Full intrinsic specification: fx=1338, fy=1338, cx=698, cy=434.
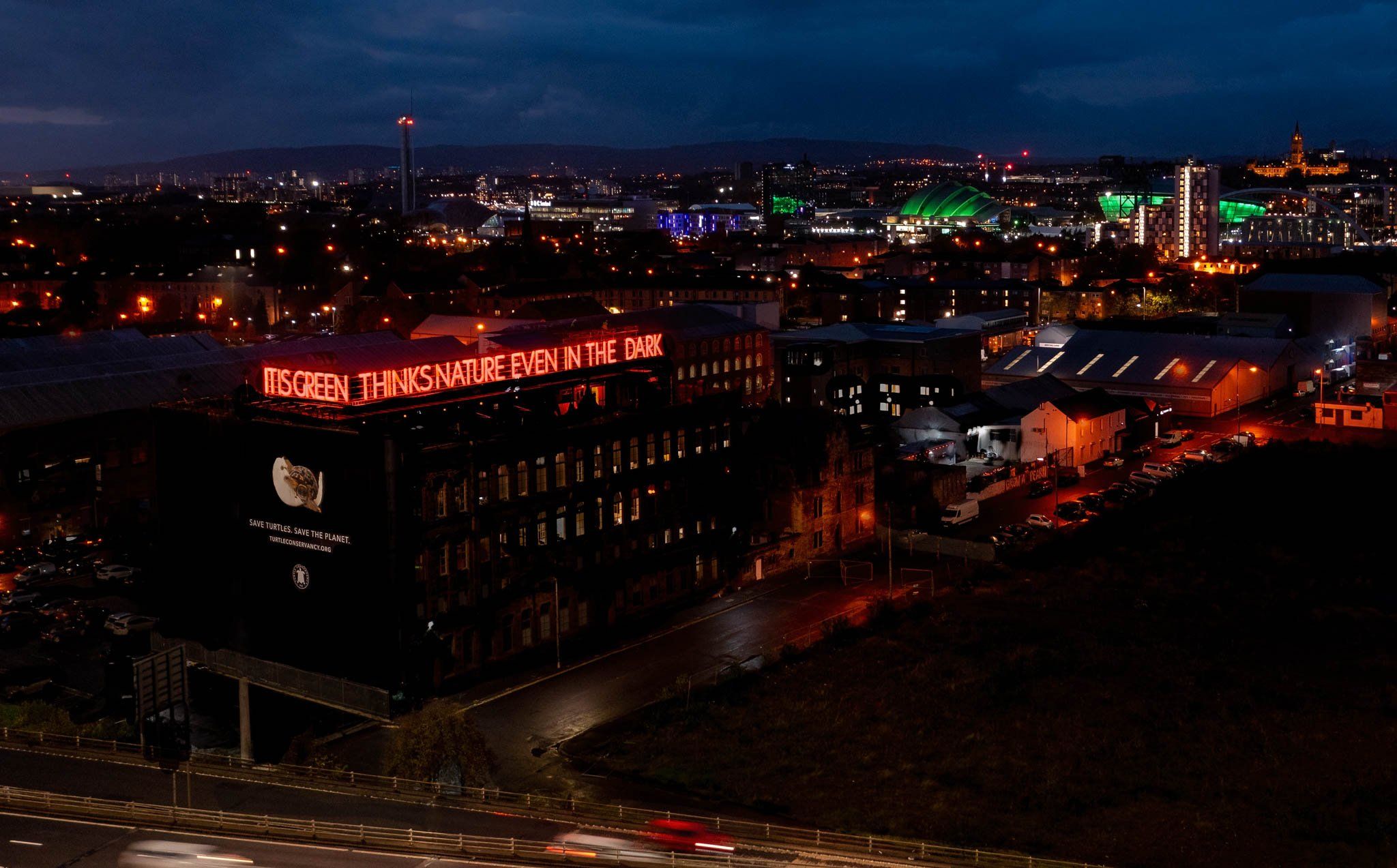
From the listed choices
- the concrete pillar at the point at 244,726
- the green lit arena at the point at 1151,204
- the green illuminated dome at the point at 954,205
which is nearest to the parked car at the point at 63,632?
the concrete pillar at the point at 244,726

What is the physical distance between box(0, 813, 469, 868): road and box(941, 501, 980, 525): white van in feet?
58.4

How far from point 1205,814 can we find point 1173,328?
41.2 meters

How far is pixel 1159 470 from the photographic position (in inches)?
1287

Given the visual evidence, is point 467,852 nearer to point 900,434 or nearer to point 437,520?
point 437,520

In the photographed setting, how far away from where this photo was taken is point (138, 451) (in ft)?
96.0

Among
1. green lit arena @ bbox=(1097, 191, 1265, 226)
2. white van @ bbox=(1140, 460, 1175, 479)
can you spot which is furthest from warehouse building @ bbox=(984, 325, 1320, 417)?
green lit arena @ bbox=(1097, 191, 1265, 226)

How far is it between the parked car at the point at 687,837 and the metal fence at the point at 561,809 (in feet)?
0.56

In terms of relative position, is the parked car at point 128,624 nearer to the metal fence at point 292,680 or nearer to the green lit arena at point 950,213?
the metal fence at point 292,680

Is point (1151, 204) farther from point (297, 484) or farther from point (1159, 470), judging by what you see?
point (297, 484)

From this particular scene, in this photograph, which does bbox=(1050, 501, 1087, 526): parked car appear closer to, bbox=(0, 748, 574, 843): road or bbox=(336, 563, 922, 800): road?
bbox=(336, 563, 922, 800): road

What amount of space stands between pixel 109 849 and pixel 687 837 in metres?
5.59

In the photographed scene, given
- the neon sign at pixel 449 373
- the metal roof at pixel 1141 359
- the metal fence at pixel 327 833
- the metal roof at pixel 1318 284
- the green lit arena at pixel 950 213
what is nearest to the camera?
the metal fence at pixel 327 833

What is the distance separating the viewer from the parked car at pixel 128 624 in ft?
71.5

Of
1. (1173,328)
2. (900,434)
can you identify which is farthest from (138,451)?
(1173,328)
